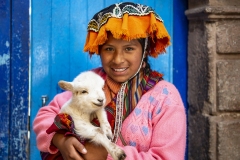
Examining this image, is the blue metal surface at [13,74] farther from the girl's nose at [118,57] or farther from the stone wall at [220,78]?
the stone wall at [220,78]

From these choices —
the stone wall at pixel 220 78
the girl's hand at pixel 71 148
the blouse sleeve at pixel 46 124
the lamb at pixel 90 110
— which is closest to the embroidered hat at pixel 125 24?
the lamb at pixel 90 110

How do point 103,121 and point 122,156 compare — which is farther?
point 103,121

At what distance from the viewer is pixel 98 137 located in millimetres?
1822

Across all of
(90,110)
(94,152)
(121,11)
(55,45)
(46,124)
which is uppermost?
(121,11)

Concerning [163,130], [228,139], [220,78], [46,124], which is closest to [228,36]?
[220,78]

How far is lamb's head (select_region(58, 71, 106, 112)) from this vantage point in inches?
72.1

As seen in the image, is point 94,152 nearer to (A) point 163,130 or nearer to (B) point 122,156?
(B) point 122,156

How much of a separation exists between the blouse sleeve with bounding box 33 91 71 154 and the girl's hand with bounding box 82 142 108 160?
10.0 inches

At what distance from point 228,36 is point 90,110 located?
5.10ft

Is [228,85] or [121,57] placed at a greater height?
[121,57]

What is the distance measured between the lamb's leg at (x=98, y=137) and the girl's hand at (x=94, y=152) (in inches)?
2.7

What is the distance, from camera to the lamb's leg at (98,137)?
5.81ft

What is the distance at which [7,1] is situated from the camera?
3.02m

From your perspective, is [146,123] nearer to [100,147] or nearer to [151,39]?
[100,147]
